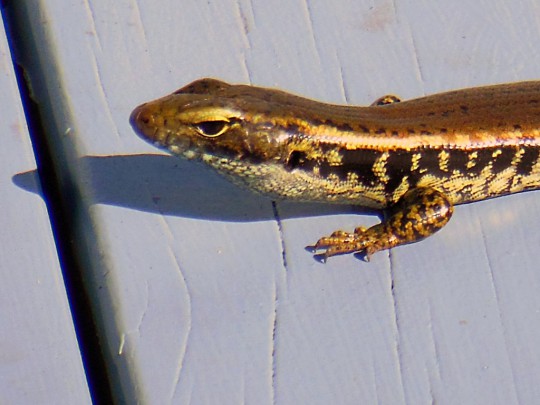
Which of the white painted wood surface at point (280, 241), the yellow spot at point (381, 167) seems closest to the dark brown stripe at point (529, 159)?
the white painted wood surface at point (280, 241)

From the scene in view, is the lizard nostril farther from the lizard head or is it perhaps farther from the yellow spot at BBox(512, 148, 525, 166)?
the yellow spot at BBox(512, 148, 525, 166)

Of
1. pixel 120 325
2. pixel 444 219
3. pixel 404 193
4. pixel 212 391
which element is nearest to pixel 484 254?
pixel 444 219

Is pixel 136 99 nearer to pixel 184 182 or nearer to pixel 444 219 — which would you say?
pixel 184 182

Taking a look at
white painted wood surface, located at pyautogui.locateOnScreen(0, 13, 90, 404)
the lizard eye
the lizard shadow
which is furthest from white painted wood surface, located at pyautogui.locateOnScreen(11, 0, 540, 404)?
the lizard eye

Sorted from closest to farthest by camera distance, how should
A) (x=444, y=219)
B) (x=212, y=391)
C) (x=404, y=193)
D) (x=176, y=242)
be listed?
(x=212, y=391) < (x=176, y=242) < (x=444, y=219) < (x=404, y=193)

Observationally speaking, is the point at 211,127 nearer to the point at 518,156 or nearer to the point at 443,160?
the point at 443,160

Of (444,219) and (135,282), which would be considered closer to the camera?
(135,282)
